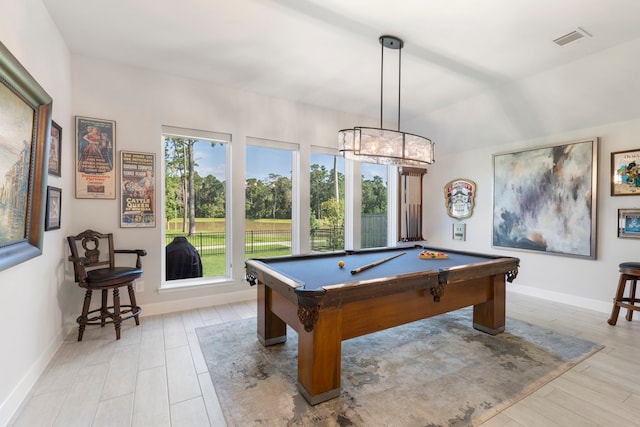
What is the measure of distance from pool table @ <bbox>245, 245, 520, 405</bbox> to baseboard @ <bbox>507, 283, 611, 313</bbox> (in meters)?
1.66

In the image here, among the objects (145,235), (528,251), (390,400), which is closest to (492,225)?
(528,251)

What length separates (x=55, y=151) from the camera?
2.71 metres

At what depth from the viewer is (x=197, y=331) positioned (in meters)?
3.08

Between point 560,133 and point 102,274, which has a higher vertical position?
point 560,133

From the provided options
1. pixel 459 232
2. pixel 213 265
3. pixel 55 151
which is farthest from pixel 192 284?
pixel 459 232

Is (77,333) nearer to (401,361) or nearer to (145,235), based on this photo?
(145,235)

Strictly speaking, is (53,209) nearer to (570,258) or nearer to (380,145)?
(380,145)

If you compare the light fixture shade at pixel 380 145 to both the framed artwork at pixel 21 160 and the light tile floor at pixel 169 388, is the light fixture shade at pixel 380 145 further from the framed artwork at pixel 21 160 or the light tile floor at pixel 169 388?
the framed artwork at pixel 21 160

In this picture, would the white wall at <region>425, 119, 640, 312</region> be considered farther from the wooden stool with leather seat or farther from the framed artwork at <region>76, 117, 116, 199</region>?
the framed artwork at <region>76, 117, 116, 199</region>

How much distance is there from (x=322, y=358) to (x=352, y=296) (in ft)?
1.47

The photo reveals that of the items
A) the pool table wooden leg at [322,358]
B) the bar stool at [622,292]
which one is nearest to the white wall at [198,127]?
the bar stool at [622,292]

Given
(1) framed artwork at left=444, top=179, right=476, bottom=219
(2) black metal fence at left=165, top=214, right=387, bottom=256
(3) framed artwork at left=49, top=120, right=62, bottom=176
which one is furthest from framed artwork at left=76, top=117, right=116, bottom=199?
(1) framed artwork at left=444, top=179, right=476, bottom=219

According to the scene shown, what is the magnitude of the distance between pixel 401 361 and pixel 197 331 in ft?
6.67

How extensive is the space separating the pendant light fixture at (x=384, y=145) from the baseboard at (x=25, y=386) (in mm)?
2851
